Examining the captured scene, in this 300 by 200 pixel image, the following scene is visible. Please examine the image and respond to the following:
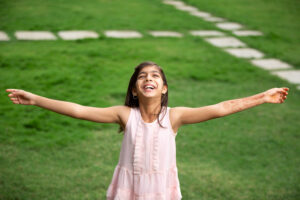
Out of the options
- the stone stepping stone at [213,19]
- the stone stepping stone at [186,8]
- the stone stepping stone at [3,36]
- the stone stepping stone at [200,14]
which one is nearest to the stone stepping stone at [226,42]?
the stone stepping stone at [213,19]

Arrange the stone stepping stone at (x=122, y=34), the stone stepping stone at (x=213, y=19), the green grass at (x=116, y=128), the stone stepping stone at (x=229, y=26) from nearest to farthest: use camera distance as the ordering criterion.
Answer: the green grass at (x=116, y=128), the stone stepping stone at (x=122, y=34), the stone stepping stone at (x=229, y=26), the stone stepping stone at (x=213, y=19)

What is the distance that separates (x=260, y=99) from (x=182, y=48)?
172 inches

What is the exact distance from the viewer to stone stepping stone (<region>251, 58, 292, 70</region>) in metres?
5.71

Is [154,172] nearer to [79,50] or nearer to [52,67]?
[52,67]

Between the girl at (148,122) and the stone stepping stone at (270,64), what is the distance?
390 centimetres

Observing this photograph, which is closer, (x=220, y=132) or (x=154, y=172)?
(x=154, y=172)

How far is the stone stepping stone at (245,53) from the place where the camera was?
240 inches

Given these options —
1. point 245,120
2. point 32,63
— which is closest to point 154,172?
point 245,120

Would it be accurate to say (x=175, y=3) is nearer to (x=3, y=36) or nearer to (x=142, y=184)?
(x=3, y=36)

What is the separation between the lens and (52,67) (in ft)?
17.1

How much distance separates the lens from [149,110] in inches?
81.1

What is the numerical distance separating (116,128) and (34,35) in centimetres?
313

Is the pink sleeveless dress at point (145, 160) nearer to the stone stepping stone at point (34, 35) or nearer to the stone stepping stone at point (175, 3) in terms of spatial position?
the stone stepping stone at point (34, 35)

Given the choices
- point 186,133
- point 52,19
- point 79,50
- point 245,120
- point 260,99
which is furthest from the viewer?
point 52,19
